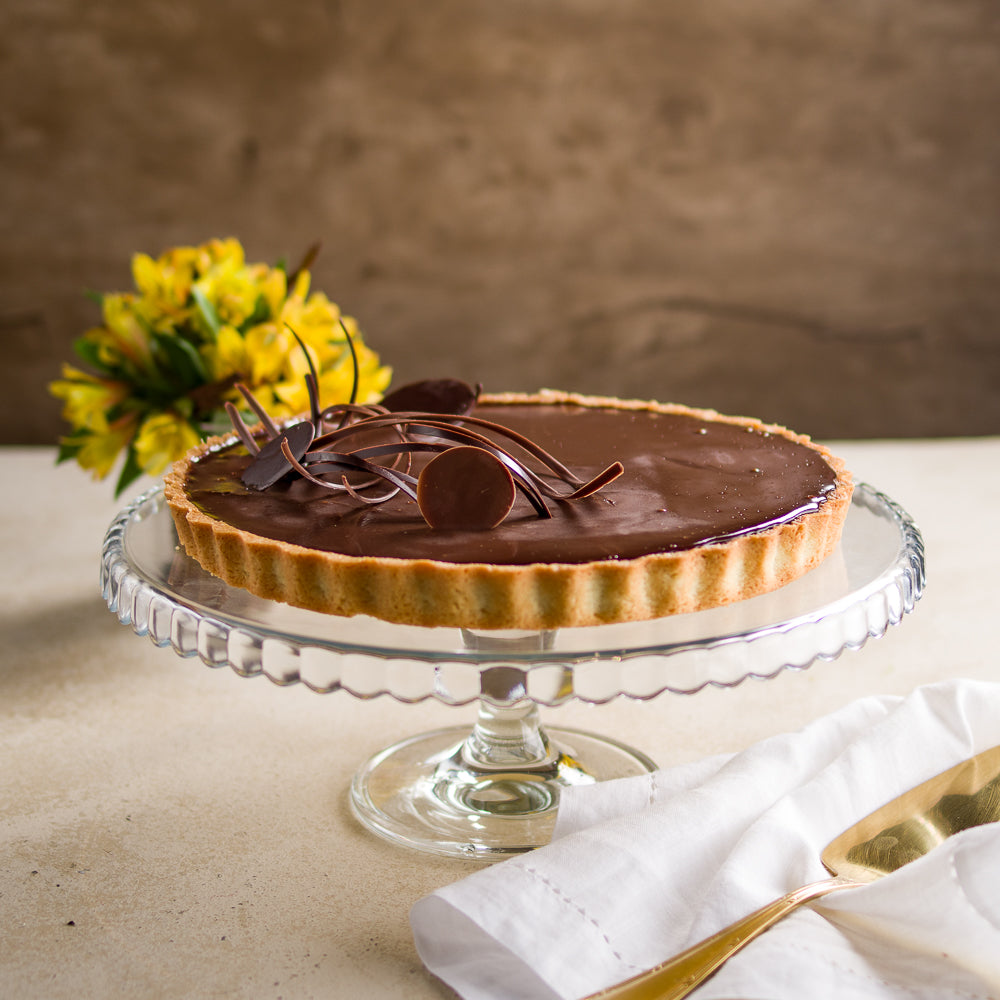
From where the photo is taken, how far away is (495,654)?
3.35ft

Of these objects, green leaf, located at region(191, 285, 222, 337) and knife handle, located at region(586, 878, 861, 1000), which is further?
green leaf, located at region(191, 285, 222, 337)

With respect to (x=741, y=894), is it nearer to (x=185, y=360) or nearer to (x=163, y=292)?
(x=185, y=360)

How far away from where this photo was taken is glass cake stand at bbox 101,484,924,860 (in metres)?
1.05

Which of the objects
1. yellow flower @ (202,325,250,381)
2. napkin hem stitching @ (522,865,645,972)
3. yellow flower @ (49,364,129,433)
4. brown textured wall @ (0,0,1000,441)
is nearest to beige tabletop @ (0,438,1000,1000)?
napkin hem stitching @ (522,865,645,972)

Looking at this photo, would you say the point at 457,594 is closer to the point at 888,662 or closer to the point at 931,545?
the point at 888,662

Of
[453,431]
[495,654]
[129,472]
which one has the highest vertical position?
[453,431]

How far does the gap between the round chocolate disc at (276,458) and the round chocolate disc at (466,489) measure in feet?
0.68

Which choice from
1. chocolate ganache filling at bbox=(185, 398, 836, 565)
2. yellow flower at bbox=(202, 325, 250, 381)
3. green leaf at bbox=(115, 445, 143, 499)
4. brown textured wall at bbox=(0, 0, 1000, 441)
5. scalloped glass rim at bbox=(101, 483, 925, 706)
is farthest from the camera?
brown textured wall at bbox=(0, 0, 1000, 441)

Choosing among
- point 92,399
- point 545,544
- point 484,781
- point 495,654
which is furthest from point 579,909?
point 92,399

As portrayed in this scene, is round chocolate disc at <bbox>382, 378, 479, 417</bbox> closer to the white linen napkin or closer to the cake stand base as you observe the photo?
the cake stand base

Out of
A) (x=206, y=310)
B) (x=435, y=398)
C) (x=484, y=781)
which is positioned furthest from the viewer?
(x=206, y=310)

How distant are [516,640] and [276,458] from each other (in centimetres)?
36

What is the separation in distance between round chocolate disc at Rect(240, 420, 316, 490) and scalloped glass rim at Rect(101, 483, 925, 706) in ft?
0.40

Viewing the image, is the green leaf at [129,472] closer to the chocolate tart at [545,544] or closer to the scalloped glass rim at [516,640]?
the chocolate tart at [545,544]
